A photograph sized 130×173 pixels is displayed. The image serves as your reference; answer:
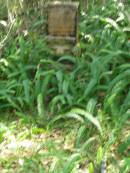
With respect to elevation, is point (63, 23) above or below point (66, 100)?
above

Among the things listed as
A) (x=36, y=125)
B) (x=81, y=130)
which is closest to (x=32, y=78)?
(x=36, y=125)

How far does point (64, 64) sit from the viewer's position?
6.21 meters

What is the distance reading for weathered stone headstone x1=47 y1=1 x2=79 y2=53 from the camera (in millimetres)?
6039

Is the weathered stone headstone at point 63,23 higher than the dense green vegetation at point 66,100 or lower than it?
higher

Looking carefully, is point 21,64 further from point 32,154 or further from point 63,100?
point 32,154

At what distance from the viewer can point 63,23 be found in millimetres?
6051

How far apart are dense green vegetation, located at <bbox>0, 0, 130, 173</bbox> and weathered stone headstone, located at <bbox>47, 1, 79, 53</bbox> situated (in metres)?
0.21

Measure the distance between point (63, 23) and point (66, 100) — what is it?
1282 mm

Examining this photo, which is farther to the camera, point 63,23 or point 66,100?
point 63,23

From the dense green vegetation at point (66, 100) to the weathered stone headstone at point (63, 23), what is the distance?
0.21m

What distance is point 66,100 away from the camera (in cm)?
545

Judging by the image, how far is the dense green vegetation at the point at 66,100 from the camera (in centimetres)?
442

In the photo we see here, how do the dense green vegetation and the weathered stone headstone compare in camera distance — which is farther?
the weathered stone headstone

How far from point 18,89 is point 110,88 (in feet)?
4.45
